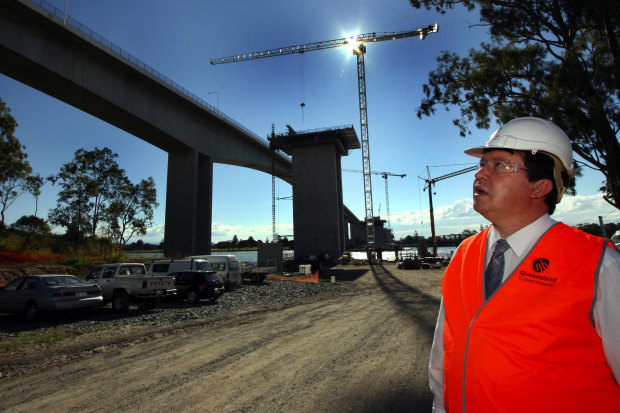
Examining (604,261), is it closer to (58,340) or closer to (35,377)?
(35,377)

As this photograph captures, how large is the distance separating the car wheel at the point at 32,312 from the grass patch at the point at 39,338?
1712 mm

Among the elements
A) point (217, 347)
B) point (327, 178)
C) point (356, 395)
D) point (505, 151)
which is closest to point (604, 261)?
point (505, 151)

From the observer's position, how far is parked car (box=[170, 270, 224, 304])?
583 inches

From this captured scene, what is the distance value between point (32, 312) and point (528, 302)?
14414mm

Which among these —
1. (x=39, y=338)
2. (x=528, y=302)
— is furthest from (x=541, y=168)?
(x=39, y=338)

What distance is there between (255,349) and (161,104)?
1082 inches

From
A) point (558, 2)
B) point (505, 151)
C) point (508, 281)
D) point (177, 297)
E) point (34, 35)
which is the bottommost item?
point (177, 297)

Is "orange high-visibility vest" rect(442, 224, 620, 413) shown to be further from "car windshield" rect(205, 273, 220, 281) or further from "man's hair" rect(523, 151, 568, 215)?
A: "car windshield" rect(205, 273, 220, 281)

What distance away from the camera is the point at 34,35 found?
18625 millimetres

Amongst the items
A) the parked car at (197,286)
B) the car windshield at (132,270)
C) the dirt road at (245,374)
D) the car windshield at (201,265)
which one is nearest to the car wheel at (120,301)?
the car windshield at (132,270)

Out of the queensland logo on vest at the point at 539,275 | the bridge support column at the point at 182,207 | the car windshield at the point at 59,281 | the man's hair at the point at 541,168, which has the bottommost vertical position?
the car windshield at the point at 59,281

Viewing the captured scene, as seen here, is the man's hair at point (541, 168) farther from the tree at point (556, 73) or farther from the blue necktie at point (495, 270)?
the tree at point (556, 73)

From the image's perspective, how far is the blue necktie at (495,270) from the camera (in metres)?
1.58

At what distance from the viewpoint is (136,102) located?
2547 cm
